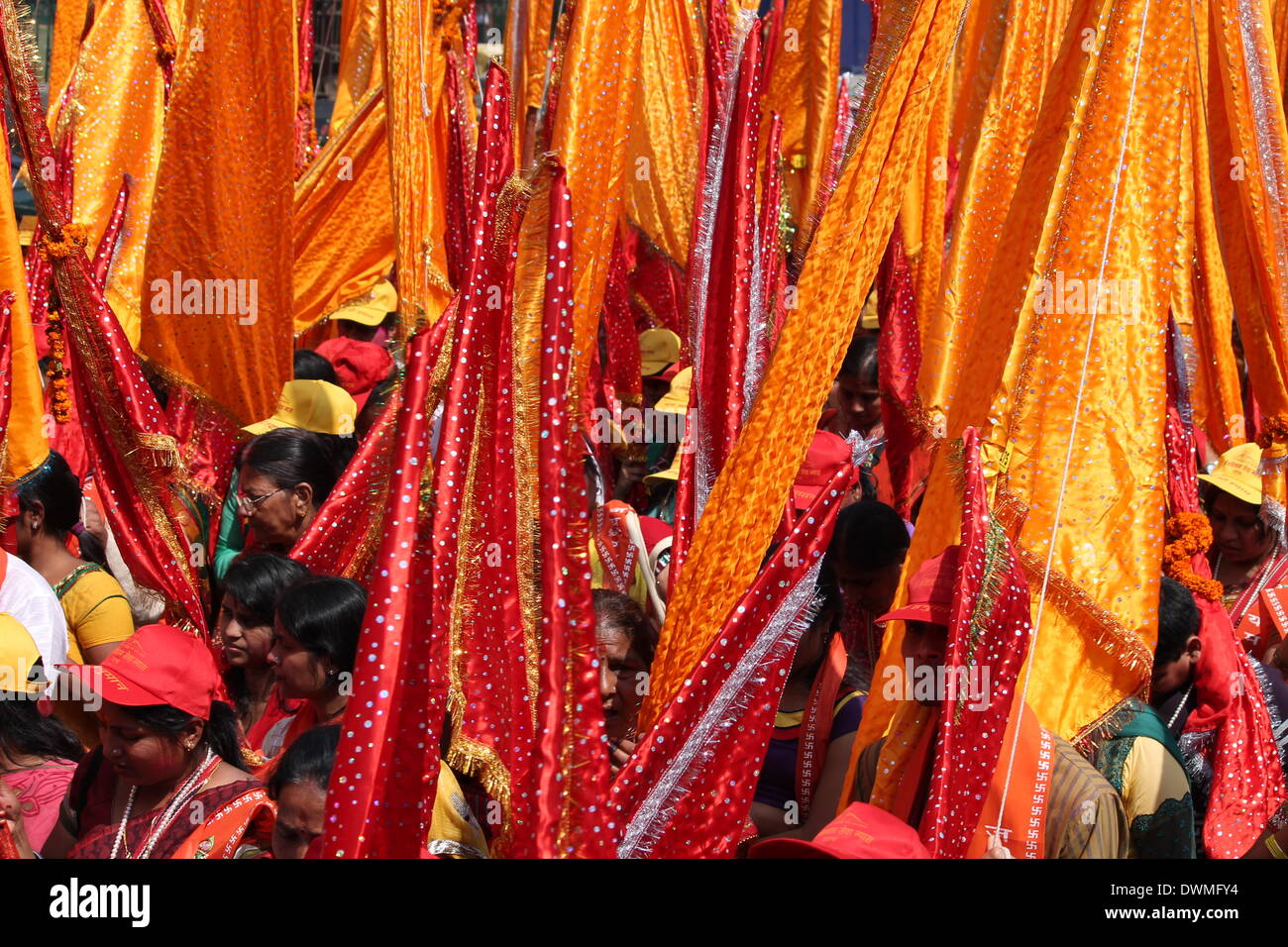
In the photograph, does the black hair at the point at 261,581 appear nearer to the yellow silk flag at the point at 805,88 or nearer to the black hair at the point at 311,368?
the black hair at the point at 311,368

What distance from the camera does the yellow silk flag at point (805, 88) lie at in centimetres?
552

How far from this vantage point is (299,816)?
7.09 feet

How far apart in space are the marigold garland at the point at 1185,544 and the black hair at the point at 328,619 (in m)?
1.67

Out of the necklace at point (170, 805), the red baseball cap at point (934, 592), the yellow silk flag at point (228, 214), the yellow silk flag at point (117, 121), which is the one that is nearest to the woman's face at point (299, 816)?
the necklace at point (170, 805)

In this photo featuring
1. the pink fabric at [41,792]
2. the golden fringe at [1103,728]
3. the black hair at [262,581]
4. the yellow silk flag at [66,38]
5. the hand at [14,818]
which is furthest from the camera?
the yellow silk flag at [66,38]

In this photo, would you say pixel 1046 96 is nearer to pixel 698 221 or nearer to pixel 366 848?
pixel 698 221

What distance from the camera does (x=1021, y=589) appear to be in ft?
6.86

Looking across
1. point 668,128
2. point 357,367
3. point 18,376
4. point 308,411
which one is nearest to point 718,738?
point 18,376

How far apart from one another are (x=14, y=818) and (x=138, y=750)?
23 centimetres

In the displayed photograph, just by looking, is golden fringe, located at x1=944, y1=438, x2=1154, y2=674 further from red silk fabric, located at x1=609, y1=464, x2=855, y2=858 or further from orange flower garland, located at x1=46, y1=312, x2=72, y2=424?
orange flower garland, located at x1=46, y1=312, x2=72, y2=424

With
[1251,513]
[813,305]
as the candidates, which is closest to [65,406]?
[813,305]

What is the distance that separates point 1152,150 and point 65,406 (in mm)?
2742

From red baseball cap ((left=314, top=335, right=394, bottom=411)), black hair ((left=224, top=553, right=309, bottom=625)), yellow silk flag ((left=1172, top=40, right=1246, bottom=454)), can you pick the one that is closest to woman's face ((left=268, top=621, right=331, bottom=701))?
black hair ((left=224, top=553, right=309, bottom=625))

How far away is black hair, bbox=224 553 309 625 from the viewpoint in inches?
117
